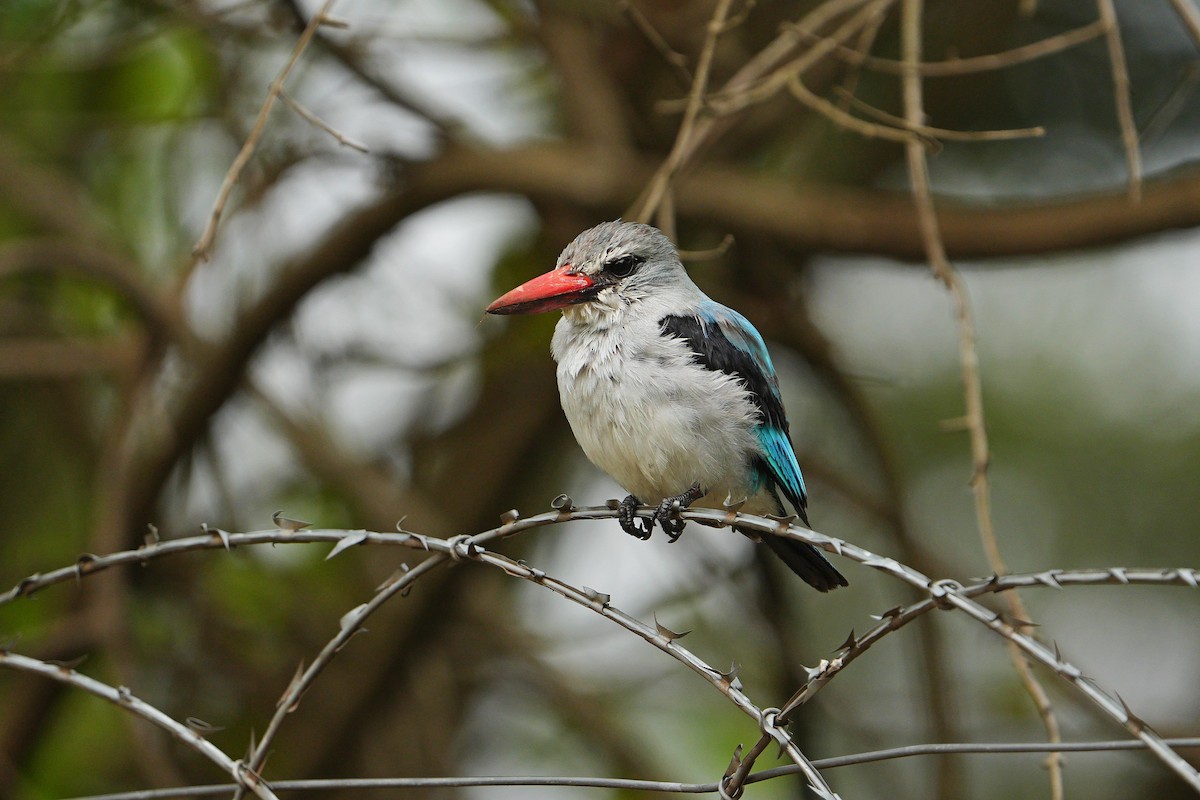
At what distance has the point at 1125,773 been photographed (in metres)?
5.63

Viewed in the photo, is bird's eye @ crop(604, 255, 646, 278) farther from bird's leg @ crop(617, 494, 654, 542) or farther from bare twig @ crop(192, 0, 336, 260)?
bare twig @ crop(192, 0, 336, 260)

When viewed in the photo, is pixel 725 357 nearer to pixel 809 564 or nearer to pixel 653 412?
pixel 653 412

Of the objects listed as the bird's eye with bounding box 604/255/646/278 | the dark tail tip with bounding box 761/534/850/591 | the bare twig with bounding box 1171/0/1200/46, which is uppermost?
the bare twig with bounding box 1171/0/1200/46

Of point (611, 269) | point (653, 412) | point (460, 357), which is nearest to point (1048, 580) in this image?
point (653, 412)

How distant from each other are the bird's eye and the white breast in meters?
0.13

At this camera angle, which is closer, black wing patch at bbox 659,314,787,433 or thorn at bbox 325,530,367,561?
thorn at bbox 325,530,367,561

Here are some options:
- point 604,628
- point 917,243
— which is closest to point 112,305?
point 604,628

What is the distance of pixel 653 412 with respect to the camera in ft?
7.87

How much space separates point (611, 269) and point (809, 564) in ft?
2.44

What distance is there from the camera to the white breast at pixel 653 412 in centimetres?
240

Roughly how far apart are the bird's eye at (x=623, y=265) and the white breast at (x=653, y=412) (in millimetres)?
133

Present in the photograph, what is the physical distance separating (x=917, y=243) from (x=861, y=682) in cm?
343

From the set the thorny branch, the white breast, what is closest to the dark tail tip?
the white breast

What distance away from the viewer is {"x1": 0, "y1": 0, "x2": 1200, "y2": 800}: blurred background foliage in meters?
4.04
